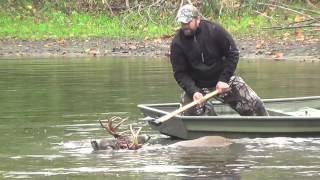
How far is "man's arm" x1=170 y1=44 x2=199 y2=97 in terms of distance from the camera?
10812 millimetres

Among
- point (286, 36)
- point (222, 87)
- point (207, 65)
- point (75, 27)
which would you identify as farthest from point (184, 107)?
point (75, 27)

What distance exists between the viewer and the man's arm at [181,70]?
35.5 feet

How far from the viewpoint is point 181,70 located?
10.9m

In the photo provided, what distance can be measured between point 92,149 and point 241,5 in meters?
17.0

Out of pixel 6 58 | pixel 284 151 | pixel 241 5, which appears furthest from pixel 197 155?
pixel 241 5

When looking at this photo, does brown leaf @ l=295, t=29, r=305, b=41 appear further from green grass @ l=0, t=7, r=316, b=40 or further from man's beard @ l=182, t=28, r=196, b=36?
man's beard @ l=182, t=28, r=196, b=36

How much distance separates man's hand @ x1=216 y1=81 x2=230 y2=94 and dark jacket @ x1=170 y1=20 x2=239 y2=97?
0.10m

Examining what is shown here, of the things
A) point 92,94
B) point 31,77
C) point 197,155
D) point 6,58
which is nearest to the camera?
point 197,155

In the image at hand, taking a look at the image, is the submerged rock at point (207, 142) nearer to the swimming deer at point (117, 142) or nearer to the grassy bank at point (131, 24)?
the swimming deer at point (117, 142)

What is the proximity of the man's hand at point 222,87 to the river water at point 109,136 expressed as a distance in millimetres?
576

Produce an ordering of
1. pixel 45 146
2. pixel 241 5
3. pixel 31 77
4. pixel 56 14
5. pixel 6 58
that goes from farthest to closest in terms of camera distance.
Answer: pixel 56 14
pixel 241 5
pixel 6 58
pixel 31 77
pixel 45 146

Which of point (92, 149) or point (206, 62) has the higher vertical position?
point (206, 62)

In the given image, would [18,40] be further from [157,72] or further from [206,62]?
[206,62]

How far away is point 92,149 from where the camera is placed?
10406 millimetres
